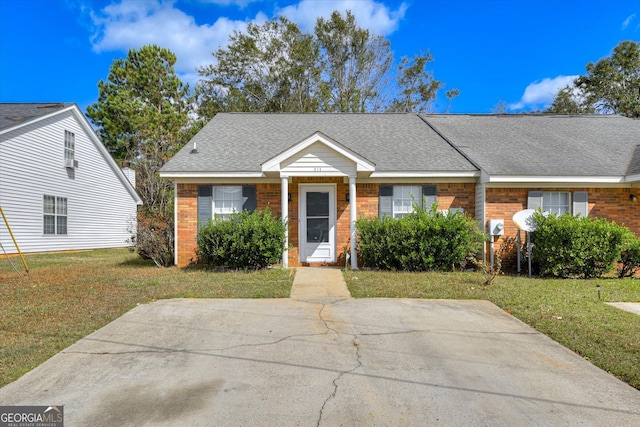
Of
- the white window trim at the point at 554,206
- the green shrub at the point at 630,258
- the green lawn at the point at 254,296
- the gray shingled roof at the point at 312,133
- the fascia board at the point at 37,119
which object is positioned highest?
the fascia board at the point at 37,119

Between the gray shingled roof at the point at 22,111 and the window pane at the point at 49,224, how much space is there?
13.4ft

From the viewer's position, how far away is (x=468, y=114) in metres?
15.4

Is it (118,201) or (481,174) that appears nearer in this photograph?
(481,174)

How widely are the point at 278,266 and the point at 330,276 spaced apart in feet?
6.19

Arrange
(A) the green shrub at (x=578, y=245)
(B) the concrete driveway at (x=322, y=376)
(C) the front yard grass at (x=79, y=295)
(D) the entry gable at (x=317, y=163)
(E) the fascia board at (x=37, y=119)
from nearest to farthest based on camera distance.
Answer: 1. (B) the concrete driveway at (x=322, y=376)
2. (C) the front yard grass at (x=79, y=295)
3. (A) the green shrub at (x=578, y=245)
4. (D) the entry gable at (x=317, y=163)
5. (E) the fascia board at (x=37, y=119)

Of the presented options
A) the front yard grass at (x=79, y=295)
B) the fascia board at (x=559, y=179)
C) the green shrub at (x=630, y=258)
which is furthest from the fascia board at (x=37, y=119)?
the green shrub at (x=630, y=258)

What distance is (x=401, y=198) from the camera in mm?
11078

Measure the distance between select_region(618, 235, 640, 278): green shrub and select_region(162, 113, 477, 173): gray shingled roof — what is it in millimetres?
4009

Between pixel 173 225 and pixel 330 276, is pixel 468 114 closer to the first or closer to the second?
pixel 330 276

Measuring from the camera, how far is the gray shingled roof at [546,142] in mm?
10742

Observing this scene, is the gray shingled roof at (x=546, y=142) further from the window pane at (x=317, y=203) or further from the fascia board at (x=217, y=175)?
the fascia board at (x=217, y=175)

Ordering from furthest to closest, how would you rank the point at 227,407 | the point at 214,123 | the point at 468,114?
the point at 468,114 → the point at 214,123 → the point at 227,407

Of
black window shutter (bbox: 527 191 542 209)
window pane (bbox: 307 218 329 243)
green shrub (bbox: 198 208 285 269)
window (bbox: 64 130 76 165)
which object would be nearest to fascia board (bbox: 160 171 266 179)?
green shrub (bbox: 198 208 285 269)

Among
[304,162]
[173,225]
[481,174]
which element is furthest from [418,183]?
[173,225]
